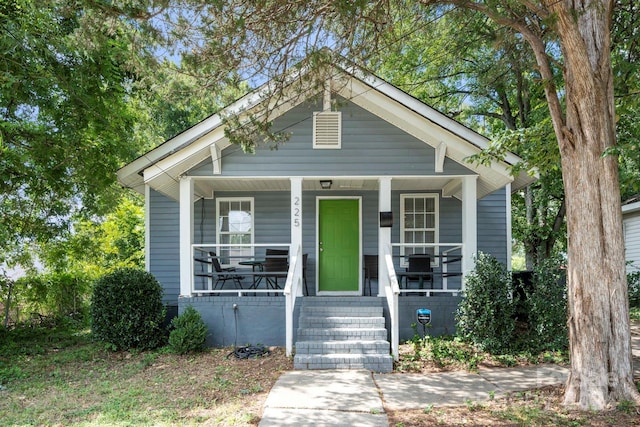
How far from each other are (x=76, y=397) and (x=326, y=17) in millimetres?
5866

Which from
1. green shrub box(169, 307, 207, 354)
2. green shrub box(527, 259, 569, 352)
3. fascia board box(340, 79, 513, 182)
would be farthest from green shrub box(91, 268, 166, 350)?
green shrub box(527, 259, 569, 352)

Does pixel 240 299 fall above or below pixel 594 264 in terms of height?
below

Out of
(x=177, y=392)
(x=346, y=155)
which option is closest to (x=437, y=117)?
(x=346, y=155)

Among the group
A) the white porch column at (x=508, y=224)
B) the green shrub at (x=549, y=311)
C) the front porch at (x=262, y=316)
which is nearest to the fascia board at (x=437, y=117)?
the white porch column at (x=508, y=224)

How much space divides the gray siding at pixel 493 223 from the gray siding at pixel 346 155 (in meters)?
1.88

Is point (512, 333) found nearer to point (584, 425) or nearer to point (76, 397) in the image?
point (584, 425)

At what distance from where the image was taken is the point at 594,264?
4996 millimetres

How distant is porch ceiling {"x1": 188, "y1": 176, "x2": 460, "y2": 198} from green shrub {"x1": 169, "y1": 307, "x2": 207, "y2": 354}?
8.65 ft

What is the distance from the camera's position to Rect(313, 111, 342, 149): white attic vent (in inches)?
337

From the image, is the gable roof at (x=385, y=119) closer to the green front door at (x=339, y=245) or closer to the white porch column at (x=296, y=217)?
the white porch column at (x=296, y=217)

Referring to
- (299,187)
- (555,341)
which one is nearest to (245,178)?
(299,187)

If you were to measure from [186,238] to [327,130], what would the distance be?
3.24 m

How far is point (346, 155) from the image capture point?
856 cm

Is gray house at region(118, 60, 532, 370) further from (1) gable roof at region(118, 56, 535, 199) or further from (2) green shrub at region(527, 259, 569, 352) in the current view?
(2) green shrub at region(527, 259, 569, 352)
